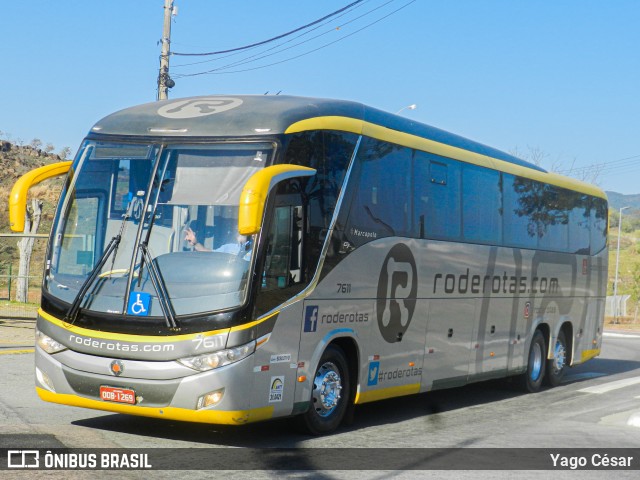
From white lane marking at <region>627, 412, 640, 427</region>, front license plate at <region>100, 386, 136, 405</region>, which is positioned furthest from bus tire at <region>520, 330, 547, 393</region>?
front license plate at <region>100, 386, 136, 405</region>

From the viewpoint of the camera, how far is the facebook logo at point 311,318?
9773 mm

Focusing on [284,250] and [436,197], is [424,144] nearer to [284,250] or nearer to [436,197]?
[436,197]

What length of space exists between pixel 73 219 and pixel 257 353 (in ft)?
8.00

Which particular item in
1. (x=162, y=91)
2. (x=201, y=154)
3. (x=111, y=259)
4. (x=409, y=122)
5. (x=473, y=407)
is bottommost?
(x=473, y=407)

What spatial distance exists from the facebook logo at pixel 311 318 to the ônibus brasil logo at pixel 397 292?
4.66ft

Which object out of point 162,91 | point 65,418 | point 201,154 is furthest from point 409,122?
point 162,91

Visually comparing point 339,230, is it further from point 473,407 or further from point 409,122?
point 473,407

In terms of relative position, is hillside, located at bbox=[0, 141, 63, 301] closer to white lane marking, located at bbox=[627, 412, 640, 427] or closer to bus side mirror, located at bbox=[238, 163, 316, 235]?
white lane marking, located at bbox=[627, 412, 640, 427]

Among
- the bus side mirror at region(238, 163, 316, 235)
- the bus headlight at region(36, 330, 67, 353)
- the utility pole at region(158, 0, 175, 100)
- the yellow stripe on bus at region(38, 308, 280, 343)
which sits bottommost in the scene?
the bus headlight at region(36, 330, 67, 353)

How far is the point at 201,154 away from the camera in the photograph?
30.9ft

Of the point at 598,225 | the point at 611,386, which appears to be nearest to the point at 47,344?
the point at 611,386

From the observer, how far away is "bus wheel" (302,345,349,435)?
1011 cm

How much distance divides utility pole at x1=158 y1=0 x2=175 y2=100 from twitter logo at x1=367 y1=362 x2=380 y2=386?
15.3 metres

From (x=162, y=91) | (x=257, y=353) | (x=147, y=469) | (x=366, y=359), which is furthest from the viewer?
(x=162, y=91)
